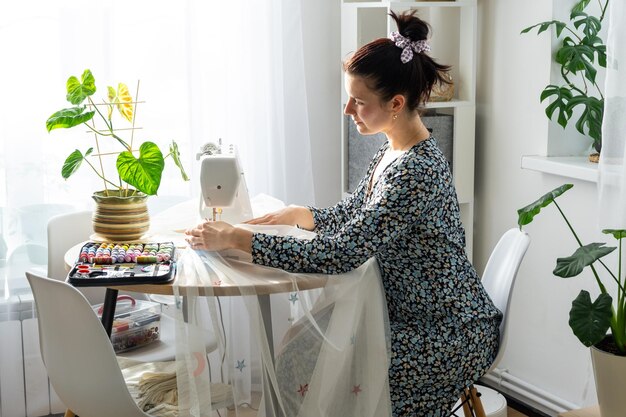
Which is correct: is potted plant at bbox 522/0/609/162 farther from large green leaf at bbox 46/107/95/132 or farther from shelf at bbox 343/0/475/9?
large green leaf at bbox 46/107/95/132

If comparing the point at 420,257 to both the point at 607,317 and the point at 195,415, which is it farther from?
the point at 195,415

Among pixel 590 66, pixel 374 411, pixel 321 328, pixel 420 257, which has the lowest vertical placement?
pixel 374 411

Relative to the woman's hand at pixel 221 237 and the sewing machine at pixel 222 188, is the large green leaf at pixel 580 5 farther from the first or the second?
the woman's hand at pixel 221 237

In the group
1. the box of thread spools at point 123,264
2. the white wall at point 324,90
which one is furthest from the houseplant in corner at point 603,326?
the white wall at point 324,90

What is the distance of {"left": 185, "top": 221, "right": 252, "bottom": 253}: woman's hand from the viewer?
7.34 ft

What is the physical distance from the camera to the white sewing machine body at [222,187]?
2.33 metres

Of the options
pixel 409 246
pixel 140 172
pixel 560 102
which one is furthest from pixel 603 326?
pixel 140 172

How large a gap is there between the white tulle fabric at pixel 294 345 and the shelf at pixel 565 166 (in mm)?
932

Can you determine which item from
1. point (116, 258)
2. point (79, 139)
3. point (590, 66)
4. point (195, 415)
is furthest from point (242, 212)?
point (590, 66)

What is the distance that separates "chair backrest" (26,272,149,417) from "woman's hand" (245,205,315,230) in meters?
0.62

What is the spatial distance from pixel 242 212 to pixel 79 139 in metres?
0.98

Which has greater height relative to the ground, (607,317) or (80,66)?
(80,66)

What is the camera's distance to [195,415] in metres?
2.15

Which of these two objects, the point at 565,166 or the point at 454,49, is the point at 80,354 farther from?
the point at 454,49
